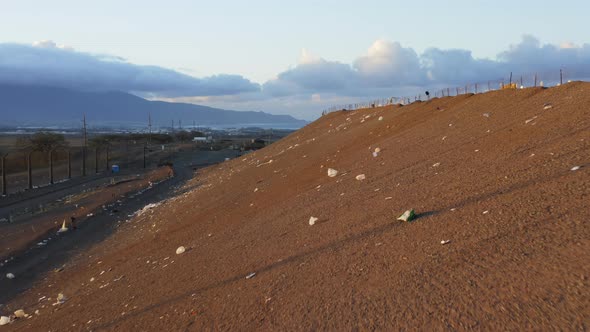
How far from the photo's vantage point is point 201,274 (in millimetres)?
10047

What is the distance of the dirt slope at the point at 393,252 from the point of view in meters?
6.06

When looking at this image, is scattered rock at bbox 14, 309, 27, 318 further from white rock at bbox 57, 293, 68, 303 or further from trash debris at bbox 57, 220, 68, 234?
trash debris at bbox 57, 220, 68, 234

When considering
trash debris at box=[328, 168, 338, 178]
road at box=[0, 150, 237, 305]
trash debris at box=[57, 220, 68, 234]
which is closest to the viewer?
road at box=[0, 150, 237, 305]

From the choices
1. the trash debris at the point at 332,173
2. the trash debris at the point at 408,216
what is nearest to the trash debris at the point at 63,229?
the trash debris at the point at 332,173

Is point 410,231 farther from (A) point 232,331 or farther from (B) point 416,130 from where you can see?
(B) point 416,130

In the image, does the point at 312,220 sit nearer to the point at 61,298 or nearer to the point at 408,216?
the point at 408,216

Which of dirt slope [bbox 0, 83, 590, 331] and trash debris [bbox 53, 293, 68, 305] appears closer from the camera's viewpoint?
dirt slope [bbox 0, 83, 590, 331]

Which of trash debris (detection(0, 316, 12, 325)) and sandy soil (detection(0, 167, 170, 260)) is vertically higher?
trash debris (detection(0, 316, 12, 325))

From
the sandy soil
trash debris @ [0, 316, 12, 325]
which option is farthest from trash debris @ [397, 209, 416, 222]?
the sandy soil

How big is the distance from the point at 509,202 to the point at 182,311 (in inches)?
209

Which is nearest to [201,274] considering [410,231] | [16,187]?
[410,231]

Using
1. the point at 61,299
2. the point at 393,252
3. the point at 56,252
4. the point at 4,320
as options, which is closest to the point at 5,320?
the point at 4,320

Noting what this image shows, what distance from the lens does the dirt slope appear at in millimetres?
6062

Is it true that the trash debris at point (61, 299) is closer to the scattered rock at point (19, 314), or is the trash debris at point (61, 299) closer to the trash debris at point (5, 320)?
the scattered rock at point (19, 314)
